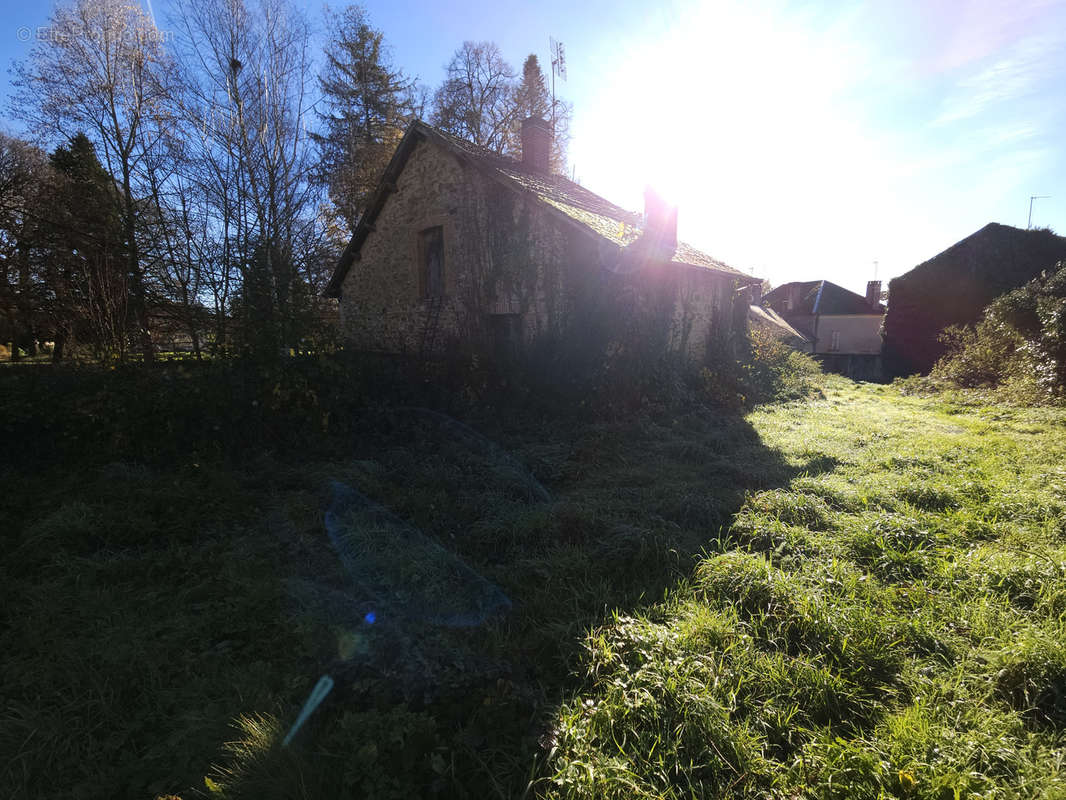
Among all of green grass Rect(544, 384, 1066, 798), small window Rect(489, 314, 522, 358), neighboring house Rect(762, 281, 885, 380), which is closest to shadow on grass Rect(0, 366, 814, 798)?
green grass Rect(544, 384, 1066, 798)

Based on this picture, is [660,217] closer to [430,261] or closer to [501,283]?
[501,283]

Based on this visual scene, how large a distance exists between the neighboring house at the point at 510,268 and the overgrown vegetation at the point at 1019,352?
6905 millimetres

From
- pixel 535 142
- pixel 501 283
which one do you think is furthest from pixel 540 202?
pixel 535 142

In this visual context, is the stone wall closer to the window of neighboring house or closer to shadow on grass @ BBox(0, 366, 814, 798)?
the window of neighboring house

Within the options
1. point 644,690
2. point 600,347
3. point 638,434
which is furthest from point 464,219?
point 644,690

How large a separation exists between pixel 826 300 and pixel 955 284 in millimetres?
12650

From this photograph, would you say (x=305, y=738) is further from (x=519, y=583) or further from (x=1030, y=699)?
(x=1030, y=699)

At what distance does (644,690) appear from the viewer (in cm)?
222

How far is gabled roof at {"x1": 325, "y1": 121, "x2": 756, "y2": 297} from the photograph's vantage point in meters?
9.26

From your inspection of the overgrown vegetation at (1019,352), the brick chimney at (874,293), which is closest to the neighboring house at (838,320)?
the brick chimney at (874,293)

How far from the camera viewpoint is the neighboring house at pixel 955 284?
63.5ft

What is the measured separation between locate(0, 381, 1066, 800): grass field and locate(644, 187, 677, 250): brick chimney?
7.87 metres

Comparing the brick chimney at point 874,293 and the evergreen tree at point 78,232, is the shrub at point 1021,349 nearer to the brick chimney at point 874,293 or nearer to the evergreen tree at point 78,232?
the evergreen tree at point 78,232

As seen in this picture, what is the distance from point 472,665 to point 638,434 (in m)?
5.62
